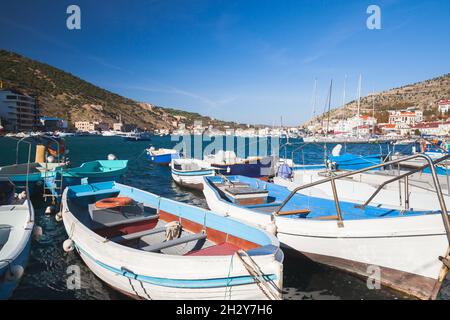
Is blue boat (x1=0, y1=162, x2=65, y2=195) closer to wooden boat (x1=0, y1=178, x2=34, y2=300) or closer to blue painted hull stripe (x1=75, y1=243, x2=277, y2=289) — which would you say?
wooden boat (x1=0, y1=178, x2=34, y2=300)

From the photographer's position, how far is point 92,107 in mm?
160000

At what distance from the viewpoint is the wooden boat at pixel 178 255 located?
5305mm

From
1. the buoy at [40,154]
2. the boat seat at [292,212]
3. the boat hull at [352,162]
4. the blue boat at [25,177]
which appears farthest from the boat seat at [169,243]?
the buoy at [40,154]

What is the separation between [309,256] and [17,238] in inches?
361

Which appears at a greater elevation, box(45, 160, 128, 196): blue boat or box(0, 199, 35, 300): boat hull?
box(45, 160, 128, 196): blue boat

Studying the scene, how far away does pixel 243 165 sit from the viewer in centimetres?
2683

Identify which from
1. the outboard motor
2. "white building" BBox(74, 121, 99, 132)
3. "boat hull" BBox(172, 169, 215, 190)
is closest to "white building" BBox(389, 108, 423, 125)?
the outboard motor

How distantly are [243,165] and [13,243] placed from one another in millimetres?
20994

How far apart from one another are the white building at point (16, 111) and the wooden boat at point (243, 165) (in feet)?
366

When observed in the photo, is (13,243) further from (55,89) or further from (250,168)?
(55,89)

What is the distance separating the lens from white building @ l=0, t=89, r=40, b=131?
10412 cm

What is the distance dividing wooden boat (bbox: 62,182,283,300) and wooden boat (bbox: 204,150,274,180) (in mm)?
16069
